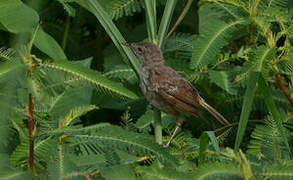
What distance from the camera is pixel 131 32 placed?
727cm

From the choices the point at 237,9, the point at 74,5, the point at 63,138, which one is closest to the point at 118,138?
the point at 63,138

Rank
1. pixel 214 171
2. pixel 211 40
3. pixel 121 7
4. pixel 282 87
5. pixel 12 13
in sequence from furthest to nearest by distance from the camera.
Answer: pixel 121 7 → pixel 282 87 → pixel 211 40 → pixel 12 13 → pixel 214 171

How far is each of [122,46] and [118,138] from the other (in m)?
0.52

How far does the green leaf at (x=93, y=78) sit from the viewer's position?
155 inches

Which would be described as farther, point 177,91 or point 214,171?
point 177,91

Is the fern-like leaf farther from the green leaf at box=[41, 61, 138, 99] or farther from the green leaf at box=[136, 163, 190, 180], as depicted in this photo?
the green leaf at box=[136, 163, 190, 180]

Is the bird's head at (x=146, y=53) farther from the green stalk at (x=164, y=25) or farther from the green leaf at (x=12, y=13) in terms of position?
the green stalk at (x=164, y=25)

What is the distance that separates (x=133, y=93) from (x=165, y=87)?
1.24 m

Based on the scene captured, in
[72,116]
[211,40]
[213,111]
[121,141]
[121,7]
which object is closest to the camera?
[121,141]

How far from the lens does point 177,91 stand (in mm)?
5367

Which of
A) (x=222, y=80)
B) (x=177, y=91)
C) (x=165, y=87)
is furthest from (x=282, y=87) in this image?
(x=165, y=87)

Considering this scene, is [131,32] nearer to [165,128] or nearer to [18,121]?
[165,128]

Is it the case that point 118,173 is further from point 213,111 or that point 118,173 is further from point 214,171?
point 213,111

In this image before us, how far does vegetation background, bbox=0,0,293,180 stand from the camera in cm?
372
